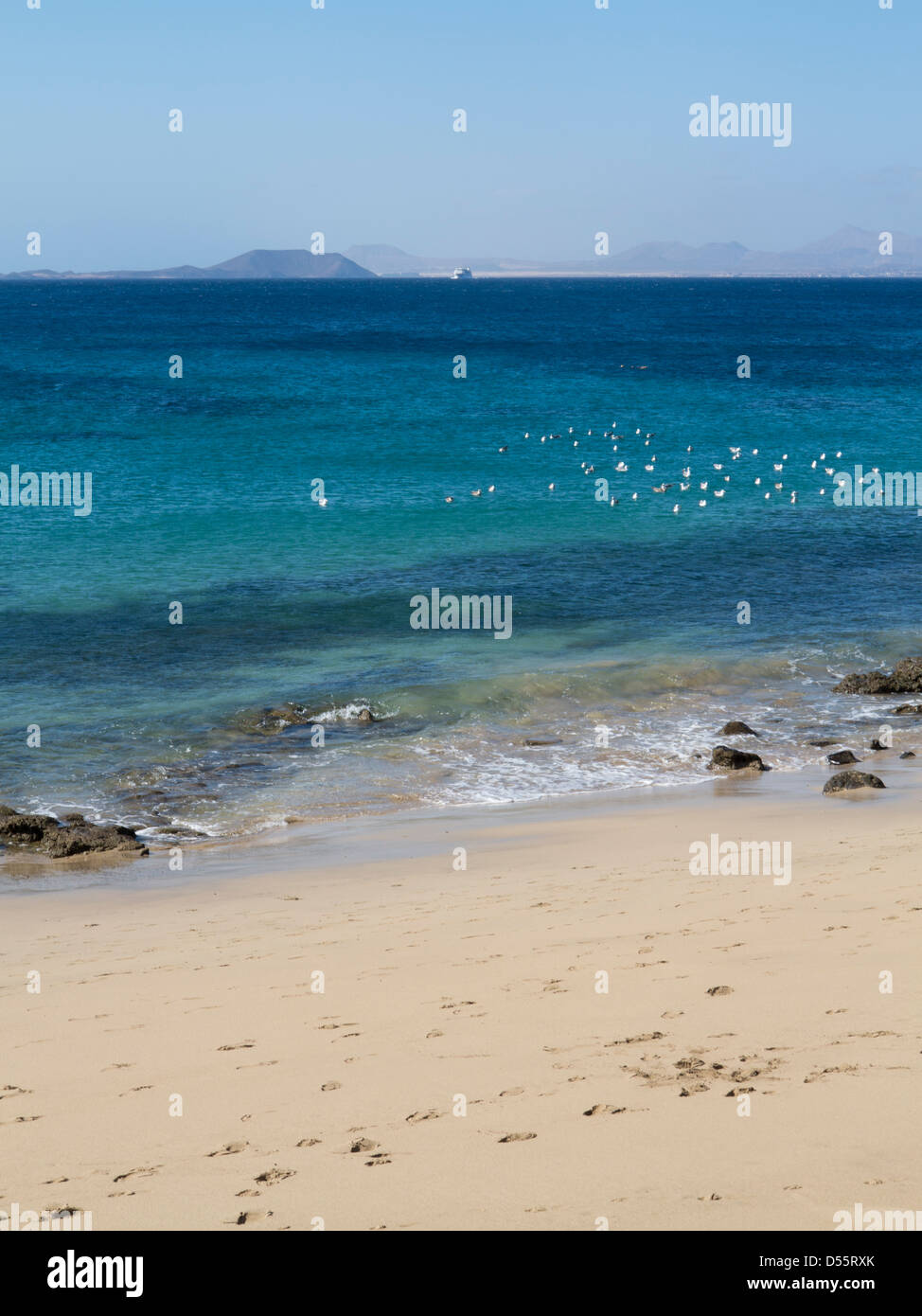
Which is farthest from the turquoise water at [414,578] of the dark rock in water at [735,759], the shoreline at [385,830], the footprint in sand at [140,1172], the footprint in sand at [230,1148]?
the footprint in sand at [140,1172]

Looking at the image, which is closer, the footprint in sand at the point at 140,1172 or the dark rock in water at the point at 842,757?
the footprint in sand at the point at 140,1172

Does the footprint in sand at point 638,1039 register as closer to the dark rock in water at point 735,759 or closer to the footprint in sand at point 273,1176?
the footprint in sand at point 273,1176

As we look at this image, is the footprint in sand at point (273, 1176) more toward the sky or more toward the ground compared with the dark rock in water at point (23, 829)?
more toward the sky

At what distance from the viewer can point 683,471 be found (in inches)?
1475

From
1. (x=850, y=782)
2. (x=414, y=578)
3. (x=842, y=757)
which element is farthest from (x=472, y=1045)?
(x=414, y=578)

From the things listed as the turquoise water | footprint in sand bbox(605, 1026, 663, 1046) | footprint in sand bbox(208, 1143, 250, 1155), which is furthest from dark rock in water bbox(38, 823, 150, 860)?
footprint in sand bbox(605, 1026, 663, 1046)

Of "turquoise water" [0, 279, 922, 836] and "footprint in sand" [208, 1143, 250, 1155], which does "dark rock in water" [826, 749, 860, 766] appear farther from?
"footprint in sand" [208, 1143, 250, 1155]

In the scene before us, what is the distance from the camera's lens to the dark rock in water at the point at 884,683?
1859 cm

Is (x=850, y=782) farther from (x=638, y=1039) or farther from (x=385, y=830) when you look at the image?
(x=638, y=1039)

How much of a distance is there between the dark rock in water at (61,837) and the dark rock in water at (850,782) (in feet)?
24.8

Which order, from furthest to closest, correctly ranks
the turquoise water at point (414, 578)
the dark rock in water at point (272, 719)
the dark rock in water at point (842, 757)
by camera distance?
the dark rock in water at point (272, 719) < the turquoise water at point (414, 578) < the dark rock in water at point (842, 757)

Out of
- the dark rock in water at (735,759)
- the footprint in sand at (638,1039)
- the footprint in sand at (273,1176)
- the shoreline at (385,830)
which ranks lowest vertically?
the shoreline at (385,830)

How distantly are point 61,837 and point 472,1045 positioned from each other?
6.88 meters

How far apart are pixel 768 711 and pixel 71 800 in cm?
966
